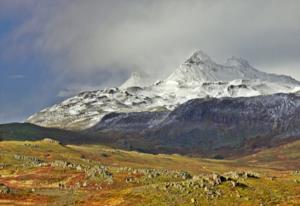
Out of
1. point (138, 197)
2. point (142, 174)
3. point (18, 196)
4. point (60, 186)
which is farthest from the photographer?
point (142, 174)

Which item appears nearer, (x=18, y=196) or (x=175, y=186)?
(x=175, y=186)

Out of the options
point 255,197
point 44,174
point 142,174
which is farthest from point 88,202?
point 44,174

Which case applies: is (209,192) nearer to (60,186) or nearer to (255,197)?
(255,197)

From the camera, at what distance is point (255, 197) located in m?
101

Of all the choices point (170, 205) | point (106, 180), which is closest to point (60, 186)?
point (106, 180)

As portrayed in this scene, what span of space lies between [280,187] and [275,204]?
1545 centimetres

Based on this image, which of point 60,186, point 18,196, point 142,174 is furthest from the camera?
point 142,174

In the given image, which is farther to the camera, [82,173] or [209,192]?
[82,173]

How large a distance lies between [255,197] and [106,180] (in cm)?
7046

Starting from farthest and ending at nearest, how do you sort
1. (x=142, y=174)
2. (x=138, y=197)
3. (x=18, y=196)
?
(x=142, y=174) → (x=18, y=196) → (x=138, y=197)

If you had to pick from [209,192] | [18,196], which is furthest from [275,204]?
[18,196]

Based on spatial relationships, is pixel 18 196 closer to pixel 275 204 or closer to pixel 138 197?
pixel 138 197

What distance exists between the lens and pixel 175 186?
363 feet

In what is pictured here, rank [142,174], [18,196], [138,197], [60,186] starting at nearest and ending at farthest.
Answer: [138,197] < [18,196] < [60,186] < [142,174]
